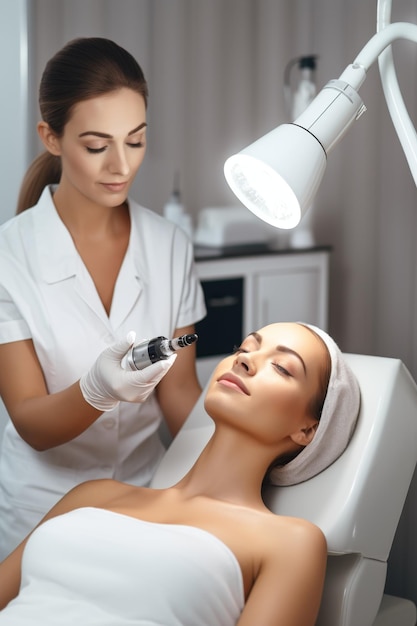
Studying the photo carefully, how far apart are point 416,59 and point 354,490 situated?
172 centimetres

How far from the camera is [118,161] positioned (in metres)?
1.77

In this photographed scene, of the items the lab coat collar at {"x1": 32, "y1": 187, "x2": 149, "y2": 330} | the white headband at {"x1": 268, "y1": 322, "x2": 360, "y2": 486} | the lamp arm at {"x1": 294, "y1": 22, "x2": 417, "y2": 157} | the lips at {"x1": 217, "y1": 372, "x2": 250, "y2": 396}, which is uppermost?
the lamp arm at {"x1": 294, "y1": 22, "x2": 417, "y2": 157}

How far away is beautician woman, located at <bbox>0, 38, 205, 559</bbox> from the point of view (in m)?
1.74

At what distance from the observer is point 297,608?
4.35 ft

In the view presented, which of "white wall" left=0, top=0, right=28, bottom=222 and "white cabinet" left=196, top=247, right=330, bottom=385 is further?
"white cabinet" left=196, top=247, right=330, bottom=385

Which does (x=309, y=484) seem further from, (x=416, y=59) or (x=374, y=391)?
(x=416, y=59)

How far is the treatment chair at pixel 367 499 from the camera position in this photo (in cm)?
148

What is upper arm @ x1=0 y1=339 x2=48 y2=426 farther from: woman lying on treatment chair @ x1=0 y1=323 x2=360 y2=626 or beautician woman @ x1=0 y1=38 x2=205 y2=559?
woman lying on treatment chair @ x1=0 y1=323 x2=360 y2=626

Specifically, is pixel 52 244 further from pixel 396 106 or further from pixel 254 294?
pixel 254 294

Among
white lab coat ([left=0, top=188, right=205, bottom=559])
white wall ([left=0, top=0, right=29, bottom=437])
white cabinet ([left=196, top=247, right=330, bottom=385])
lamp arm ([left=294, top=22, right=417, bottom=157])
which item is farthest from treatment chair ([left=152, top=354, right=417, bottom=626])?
white cabinet ([left=196, top=247, right=330, bottom=385])

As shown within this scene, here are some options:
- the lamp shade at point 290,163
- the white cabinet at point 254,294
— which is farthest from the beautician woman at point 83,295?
the white cabinet at point 254,294

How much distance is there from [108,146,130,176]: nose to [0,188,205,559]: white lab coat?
184 mm

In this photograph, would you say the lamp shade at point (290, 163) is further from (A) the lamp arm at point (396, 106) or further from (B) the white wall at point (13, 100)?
(B) the white wall at point (13, 100)

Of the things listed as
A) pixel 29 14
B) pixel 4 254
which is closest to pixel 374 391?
pixel 4 254
